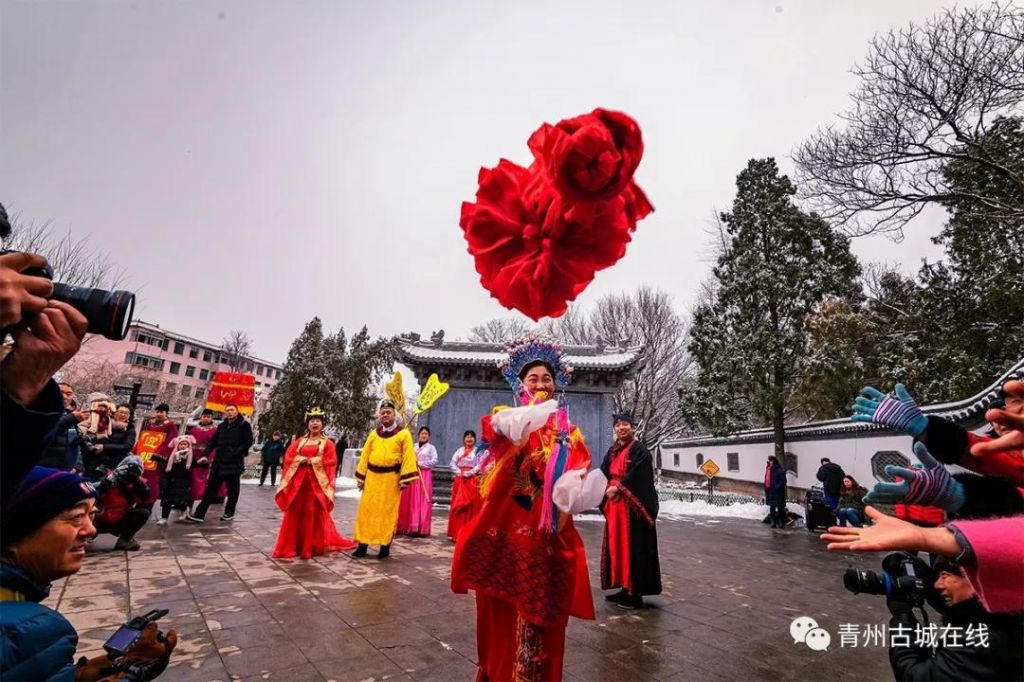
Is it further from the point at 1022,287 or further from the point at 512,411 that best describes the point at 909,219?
the point at 512,411

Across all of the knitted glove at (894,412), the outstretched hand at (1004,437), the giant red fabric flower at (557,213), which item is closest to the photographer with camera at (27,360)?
the giant red fabric flower at (557,213)

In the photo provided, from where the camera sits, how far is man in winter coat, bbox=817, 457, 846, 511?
10.3 meters

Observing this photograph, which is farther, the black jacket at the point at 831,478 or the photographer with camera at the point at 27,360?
the black jacket at the point at 831,478

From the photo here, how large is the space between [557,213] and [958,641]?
1921 mm

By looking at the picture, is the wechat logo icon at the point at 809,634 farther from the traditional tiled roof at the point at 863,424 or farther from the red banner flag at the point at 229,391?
the red banner flag at the point at 229,391

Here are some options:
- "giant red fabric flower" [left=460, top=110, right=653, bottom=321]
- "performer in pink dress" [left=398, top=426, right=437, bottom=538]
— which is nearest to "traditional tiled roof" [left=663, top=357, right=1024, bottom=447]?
"giant red fabric flower" [left=460, top=110, right=653, bottom=321]

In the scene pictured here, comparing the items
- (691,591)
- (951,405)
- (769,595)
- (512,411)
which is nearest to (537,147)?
(512,411)

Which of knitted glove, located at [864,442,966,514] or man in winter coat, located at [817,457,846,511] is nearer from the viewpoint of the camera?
knitted glove, located at [864,442,966,514]

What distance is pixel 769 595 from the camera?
507 cm

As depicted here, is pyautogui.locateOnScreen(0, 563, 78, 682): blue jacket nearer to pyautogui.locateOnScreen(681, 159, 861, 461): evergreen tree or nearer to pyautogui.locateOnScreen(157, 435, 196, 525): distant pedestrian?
pyautogui.locateOnScreen(157, 435, 196, 525): distant pedestrian

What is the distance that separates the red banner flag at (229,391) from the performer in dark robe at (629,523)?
53.4ft

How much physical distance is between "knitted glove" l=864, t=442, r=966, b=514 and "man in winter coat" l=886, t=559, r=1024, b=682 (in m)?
0.20

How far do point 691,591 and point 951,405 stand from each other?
9018 millimetres

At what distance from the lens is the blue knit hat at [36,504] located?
137cm
